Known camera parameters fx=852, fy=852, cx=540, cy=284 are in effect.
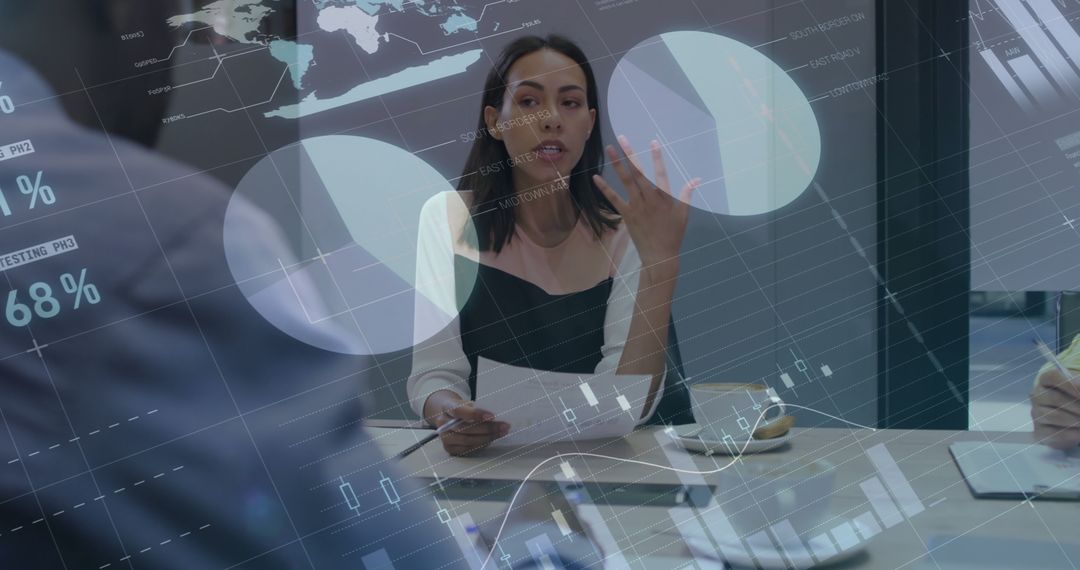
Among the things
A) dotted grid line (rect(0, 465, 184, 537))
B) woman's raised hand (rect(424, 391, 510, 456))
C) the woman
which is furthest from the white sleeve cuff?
dotted grid line (rect(0, 465, 184, 537))

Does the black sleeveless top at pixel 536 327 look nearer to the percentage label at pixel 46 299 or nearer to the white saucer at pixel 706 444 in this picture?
the white saucer at pixel 706 444

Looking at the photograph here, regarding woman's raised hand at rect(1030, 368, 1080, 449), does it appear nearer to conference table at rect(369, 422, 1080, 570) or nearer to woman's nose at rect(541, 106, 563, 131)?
conference table at rect(369, 422, 1080, 570)

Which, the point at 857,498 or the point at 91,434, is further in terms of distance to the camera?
the point at 857,498

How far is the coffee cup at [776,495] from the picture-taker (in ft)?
2.08

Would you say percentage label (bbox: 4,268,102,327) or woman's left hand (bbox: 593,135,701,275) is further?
woman's left hand (bbox: 593,135,701,275)

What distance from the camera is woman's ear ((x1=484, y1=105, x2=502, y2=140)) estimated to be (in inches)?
26.0

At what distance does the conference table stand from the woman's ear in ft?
0.76

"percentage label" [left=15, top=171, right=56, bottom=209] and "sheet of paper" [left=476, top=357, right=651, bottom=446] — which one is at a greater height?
"percentage label" [left=15, top=171, right=56, bottom=209]

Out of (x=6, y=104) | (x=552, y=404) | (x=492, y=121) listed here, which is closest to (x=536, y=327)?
(x=552, y=404)

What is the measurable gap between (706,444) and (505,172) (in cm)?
26

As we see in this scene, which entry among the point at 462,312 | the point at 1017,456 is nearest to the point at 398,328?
the point at 462,312
